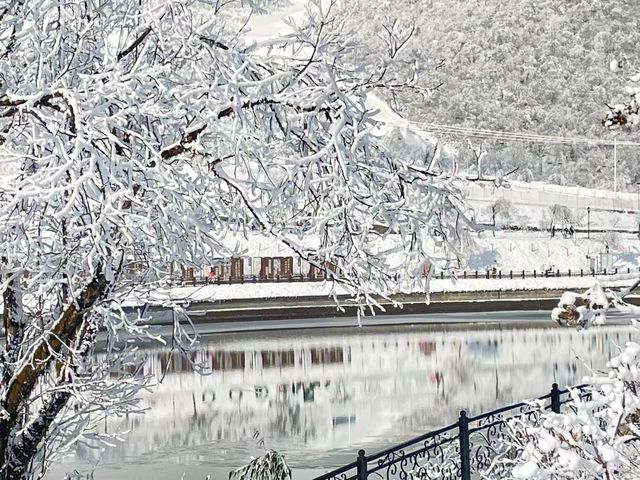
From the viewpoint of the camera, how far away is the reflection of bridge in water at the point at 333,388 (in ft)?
69.4

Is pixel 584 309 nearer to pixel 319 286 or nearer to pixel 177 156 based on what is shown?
pixel 177 156

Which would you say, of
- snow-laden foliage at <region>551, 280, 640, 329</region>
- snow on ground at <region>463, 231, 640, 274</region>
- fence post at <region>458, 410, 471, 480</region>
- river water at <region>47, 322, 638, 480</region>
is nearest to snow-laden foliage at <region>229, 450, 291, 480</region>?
fence post at <region>458, 410, 471, 480</region>

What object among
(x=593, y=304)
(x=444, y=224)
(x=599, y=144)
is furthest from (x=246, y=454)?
(x=599, y=144)

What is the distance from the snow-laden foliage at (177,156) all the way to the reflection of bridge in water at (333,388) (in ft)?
30.7

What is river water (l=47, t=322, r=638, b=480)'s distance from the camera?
19.7 meters

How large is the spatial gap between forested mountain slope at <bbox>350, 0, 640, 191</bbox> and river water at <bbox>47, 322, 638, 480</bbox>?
82.4m

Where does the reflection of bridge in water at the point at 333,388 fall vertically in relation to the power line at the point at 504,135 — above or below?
below

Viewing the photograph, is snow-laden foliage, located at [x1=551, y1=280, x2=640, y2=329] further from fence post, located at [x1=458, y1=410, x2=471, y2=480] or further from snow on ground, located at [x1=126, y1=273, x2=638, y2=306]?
snow on ground, located at [x1=126, y1=273, x2=638, y2=306]

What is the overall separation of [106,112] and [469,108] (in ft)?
479

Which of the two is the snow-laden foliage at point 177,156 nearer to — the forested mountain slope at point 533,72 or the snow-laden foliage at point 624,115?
the snow-laden foliage at point 624,115

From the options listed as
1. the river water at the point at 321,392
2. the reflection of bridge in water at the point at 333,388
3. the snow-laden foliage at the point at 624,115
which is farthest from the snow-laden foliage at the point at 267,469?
the reflection of bridge in water at the point at 333,388

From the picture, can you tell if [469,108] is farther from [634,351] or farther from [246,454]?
[634,351]

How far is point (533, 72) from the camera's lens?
521 ft

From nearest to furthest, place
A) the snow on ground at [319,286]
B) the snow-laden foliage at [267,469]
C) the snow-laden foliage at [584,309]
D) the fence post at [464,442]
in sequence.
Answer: the snow-laden foliage at [584,309], the snow-laden foliage at [267,469], the fence post at [464,442], the snow on ground at [319,286]
